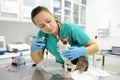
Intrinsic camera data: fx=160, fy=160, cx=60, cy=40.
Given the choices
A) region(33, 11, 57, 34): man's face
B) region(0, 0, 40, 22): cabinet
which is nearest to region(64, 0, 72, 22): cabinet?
region(0, 0, 40, 22): cabinet

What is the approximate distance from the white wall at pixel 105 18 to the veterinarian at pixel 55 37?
258 centimetres


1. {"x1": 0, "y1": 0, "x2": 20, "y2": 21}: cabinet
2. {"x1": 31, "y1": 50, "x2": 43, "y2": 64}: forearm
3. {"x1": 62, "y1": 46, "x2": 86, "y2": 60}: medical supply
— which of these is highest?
{"x1": 0, "y1": 0, "x2": 20, "y2": 21}: cabinet

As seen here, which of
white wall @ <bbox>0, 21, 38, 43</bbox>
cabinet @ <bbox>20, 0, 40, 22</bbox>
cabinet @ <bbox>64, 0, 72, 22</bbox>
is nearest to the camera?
cabinet @ <bbox>20, 0, 40, 22</bbox>

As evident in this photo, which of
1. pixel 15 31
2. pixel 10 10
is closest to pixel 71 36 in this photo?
pixel 10 10

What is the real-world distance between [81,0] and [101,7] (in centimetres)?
50

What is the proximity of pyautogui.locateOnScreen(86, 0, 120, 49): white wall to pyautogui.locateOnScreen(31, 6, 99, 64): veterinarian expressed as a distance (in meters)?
2.58

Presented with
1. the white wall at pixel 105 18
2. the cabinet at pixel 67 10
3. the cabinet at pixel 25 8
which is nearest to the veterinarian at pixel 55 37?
the cabinet at pixel 25 8

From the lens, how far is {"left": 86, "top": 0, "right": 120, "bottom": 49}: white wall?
3559mm

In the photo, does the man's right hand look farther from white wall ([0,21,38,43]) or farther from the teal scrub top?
white wall ([0,21,38,43])

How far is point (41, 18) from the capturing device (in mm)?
1012

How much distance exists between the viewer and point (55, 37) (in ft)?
3.95

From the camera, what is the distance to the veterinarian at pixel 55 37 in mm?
1012

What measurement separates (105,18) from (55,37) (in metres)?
2.69

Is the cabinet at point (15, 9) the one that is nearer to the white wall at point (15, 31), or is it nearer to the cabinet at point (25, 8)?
the cabinet at point (25, 8)
